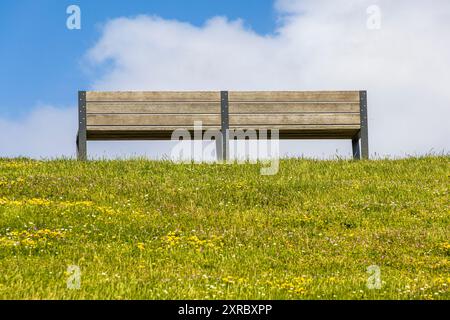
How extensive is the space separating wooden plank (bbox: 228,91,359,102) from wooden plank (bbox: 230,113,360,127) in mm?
501

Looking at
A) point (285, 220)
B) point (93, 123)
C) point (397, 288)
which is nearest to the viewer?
point (397, 288)

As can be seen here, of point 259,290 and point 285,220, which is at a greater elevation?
point 285,220

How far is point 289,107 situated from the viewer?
81.8ft

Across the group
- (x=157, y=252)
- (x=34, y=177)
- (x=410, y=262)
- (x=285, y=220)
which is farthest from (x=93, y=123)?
(x=410, y=262)

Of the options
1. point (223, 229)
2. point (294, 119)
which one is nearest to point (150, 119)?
point (294, 119)

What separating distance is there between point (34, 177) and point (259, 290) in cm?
1053

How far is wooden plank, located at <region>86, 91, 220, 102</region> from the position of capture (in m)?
24.4

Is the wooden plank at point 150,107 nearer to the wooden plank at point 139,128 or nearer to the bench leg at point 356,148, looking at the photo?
the wooden plank at point 139,128

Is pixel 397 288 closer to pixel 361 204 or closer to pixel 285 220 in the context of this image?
pixel 285 220

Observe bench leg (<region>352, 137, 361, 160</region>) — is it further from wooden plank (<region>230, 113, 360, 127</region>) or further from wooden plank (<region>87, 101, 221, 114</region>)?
wooden plank (<region>87, 101, 221, 114</region>)

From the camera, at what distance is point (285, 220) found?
15.9 metres

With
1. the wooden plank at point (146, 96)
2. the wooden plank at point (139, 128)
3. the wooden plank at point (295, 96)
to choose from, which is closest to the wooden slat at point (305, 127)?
the wooden plank at point (295, 96)

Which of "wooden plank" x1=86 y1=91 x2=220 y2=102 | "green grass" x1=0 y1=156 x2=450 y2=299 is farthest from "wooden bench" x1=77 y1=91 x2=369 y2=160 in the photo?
"green grass" x1=0 y1=156 x2=450 y2=299

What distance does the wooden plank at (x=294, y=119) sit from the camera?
24.7 metres
